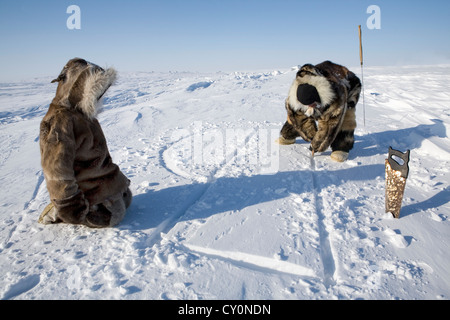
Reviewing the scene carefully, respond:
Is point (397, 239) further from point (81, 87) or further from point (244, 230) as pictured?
point (81, 87)

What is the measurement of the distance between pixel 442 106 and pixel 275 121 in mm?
3548

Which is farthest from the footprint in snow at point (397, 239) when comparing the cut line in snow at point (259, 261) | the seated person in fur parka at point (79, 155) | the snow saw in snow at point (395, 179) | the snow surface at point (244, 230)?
the seated person in fur parka at point (79, 155)

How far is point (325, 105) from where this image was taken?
9.27ft

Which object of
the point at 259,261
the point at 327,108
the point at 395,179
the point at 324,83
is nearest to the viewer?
the point at 259,261

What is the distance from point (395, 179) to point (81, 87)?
2383 millimetres

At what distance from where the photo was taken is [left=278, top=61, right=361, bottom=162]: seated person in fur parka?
2783 mm

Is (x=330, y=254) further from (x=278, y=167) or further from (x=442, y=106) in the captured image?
(x=442, y=106)

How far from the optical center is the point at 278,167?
124 inches

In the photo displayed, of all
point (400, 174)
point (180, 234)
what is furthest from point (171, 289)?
point (400, 174)

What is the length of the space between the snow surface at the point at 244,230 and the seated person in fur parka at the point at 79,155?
201mm

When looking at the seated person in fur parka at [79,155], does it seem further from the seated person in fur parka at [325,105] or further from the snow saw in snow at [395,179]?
the snow saw in snow at [395,179]

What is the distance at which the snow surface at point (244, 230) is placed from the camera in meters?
1.54

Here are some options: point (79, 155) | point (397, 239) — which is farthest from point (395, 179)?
point (79, 155)

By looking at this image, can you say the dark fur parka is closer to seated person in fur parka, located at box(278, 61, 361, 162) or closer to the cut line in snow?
seated person in fur parka, located at box(278, 61, 361, 162)
